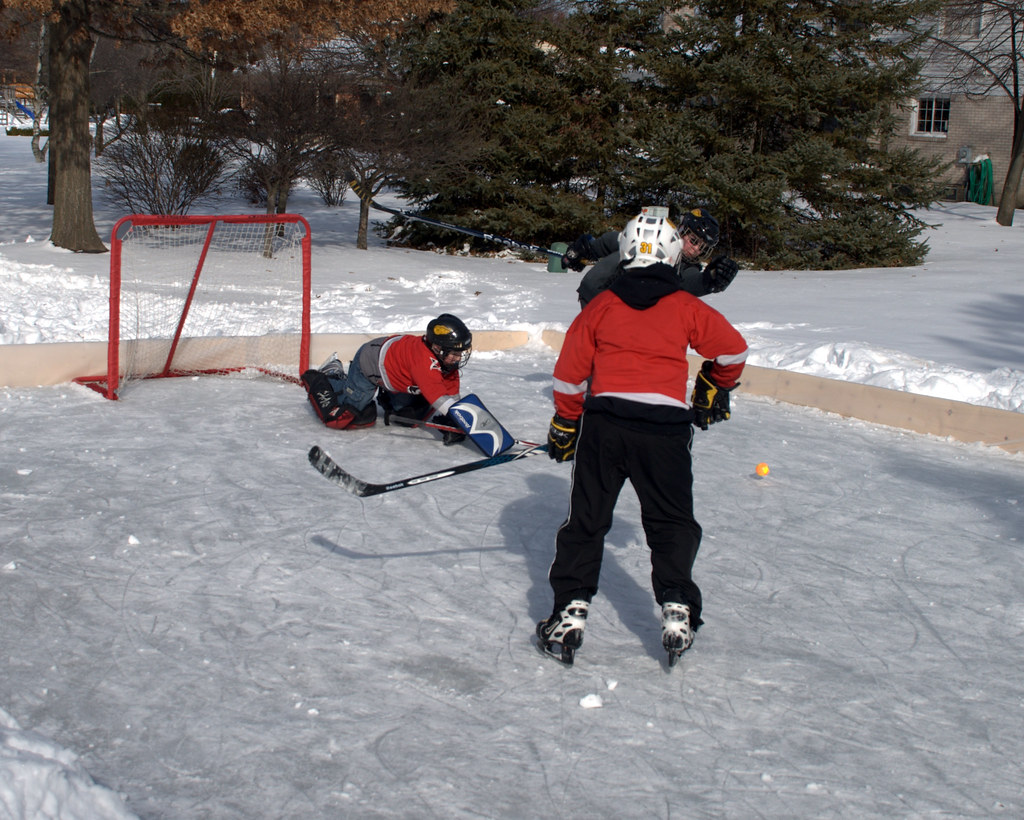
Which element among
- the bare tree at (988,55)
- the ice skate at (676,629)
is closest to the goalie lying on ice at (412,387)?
the ice skate at (676,629)

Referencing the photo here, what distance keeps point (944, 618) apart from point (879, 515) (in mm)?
1247

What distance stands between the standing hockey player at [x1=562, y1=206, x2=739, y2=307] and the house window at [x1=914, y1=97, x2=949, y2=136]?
26.2m

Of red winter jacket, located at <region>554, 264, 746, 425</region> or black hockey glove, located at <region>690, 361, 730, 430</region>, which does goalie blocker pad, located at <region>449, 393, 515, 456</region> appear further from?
red winter jacket, located at <region>554, 264, 746, 425</region>

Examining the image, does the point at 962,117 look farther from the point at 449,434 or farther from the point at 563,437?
the point at 563,437

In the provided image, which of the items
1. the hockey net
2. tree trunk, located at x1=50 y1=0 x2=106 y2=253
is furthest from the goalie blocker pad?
tree trunk, located at x1=50 y1=0 x2=106 y2=253

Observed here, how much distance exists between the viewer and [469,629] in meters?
3.43

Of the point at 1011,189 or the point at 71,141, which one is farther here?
the point at 1011,189

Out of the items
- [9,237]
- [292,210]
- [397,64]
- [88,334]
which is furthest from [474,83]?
[88,334]

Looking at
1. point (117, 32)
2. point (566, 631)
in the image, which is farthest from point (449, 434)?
point (117, 32)

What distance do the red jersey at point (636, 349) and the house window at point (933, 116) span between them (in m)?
28.7

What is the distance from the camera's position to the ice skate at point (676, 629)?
3031mm

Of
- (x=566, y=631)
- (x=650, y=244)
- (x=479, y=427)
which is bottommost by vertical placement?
(x=566, y=631)

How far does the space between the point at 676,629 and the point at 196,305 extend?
655cm

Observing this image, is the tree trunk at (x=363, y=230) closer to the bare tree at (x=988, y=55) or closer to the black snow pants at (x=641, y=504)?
the black snow pants at (x=641, y=504)
